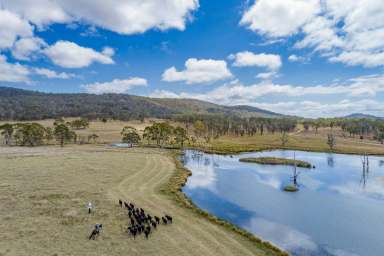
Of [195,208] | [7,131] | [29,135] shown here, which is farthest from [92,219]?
[7,131]

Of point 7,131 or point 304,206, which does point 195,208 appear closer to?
point 304,206

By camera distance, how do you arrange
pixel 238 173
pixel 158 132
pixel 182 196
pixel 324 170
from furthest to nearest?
pixel 158 132 → pixel 324 170 → pixel 238 173 → pixel 182 196

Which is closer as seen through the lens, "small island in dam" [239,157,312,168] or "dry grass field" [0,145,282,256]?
"dry grass field" [0,145,282,256]

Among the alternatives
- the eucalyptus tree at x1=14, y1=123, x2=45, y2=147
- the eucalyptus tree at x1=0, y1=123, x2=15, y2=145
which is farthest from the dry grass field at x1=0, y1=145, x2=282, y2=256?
the eucalyptus tree at x1=0, y1=123, x2=15, y2=145

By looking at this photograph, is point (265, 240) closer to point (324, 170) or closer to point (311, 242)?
point (311, 242)

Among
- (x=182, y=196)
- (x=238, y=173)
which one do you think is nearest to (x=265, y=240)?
(x=182, y=196)

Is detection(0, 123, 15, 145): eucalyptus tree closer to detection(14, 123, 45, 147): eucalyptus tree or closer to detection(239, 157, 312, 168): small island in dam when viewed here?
detection(14, 123, 45, 147): eucalyptus tree
